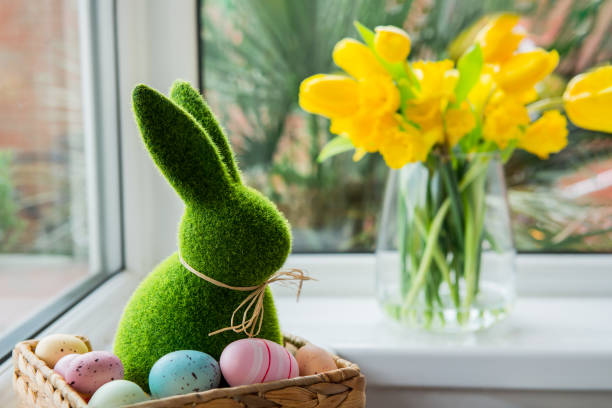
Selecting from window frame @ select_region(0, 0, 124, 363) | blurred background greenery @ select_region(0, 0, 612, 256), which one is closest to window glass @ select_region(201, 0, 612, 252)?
blurred background greenery @ select_region(0, 0, 612, 256)

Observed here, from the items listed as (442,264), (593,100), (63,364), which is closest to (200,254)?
(63,364)

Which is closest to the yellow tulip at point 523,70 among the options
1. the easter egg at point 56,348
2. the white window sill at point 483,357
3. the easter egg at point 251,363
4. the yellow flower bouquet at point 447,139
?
the yellow flower bouquet at point 447,139

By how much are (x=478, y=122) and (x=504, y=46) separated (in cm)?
10

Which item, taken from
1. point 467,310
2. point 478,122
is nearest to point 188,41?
point 478,122

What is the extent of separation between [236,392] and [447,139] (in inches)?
17.9

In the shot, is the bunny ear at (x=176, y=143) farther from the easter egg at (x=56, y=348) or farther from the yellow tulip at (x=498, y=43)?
the yellow tulip at (x=498, y=43)

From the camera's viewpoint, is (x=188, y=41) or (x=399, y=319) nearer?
(x=399, y=319)

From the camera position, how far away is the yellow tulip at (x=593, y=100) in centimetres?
68

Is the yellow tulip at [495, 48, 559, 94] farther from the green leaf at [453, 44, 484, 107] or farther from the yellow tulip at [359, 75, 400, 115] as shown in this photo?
the yellow tulip at [359, 75, 400, 115]

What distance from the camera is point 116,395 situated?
16.0 inches

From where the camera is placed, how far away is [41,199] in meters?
0.79

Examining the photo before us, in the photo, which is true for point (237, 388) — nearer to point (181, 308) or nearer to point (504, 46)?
point (181, 308)

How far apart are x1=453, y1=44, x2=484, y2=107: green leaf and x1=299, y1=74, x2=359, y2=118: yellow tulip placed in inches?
5.1

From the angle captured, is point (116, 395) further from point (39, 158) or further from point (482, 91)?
point (482, 91)
